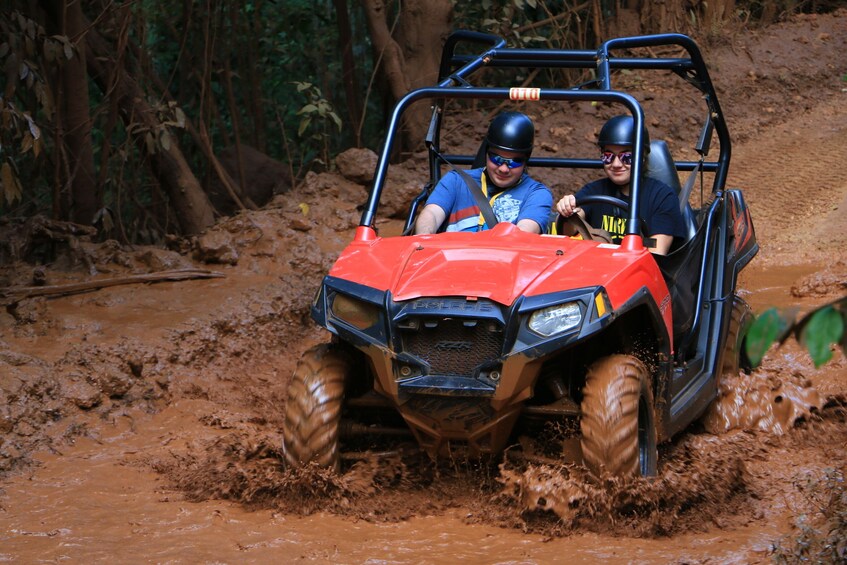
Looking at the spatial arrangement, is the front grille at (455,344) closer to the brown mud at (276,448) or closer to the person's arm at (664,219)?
the brown mud at (276,448)

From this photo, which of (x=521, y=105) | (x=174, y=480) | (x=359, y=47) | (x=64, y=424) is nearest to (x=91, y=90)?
(x=359, y=47)

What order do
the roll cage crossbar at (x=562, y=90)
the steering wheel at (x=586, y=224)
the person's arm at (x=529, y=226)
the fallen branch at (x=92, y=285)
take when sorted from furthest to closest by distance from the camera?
the fallen branch at (x=92, y=285) → the person's arm at (x=529, y=226) → the steering wheel at (x=586, y=224) → the roll cage crossbar at (x=562, y=90)

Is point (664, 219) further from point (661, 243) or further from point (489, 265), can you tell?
point (489, 265)

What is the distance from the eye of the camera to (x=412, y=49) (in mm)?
9930

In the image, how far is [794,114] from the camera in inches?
462

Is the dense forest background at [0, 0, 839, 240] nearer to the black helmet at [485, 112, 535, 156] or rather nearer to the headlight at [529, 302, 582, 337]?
the black helmet at [485, 112, 535, 156]

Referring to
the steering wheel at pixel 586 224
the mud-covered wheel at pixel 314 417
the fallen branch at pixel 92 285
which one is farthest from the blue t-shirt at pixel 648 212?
the fallen branch at pixel 92 285

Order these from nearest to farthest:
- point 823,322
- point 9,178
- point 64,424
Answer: point 823,322
point 64,424
point 9,178

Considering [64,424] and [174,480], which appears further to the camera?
[64,424]

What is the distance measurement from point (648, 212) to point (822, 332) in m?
3.42

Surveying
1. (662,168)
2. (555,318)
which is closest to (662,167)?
(662,168)

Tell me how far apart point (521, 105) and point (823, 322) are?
9.75 meters

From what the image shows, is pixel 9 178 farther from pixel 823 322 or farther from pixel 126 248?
pixel 823 322

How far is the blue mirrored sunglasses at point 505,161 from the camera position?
5.07 metres
